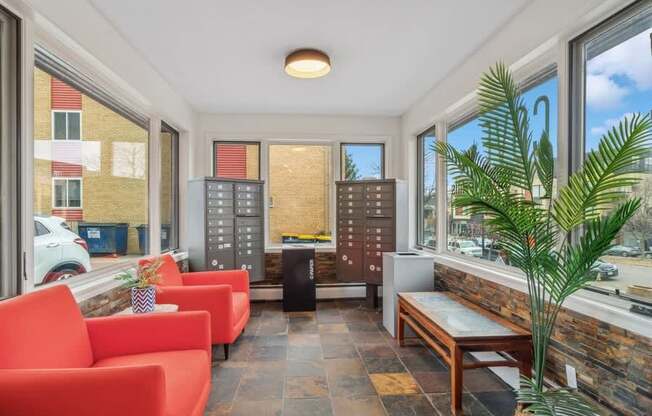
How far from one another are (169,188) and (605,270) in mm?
4006

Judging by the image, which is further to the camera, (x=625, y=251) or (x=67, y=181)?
(x=67, y=181)

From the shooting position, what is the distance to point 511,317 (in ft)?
7.77

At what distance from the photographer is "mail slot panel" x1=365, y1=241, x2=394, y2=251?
4.14 m

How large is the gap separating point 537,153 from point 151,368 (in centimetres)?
207

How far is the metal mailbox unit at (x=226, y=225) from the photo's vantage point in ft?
12.5

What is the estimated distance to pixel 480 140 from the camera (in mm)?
2994

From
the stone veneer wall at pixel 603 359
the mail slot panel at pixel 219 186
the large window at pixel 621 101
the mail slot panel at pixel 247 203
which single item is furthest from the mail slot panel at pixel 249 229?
the large window at pixel 621 101

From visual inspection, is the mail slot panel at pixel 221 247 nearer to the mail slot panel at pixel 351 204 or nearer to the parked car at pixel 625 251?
the mail slot panel at pixel 351 204

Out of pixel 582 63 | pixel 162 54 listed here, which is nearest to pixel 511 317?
pixel 582 63

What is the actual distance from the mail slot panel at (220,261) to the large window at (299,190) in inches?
36.7

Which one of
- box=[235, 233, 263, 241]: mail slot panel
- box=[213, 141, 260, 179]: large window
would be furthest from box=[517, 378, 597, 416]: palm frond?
box=[213, 141, 260, 179]: large window

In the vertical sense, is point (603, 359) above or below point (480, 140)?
below

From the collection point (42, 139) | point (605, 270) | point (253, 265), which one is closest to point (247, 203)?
point (253, 265)

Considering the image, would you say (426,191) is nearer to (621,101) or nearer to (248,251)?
(248,251)
